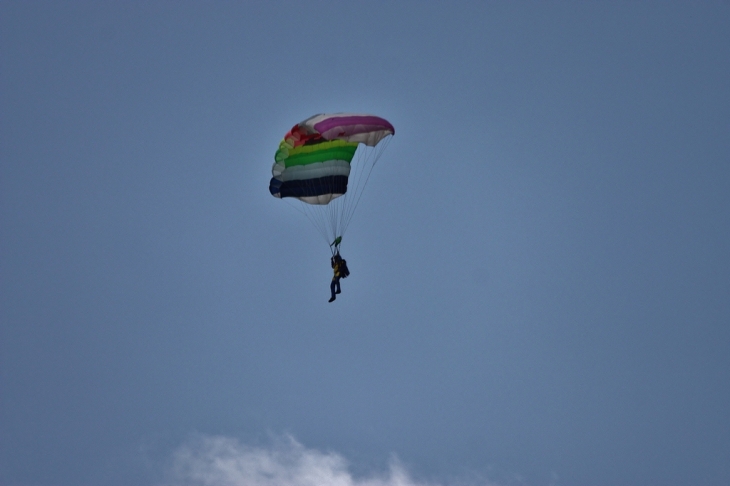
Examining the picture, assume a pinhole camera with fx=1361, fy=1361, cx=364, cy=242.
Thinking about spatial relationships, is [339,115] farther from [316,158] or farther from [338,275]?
[338,275]

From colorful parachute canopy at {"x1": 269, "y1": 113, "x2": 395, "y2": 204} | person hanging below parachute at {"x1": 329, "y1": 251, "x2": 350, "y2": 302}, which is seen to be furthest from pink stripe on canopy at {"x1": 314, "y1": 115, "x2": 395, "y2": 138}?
person hanging below parachute at {"x1": 329, "y1": 251, "x2": 350, "y2": 302}

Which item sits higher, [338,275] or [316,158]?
[316,158]

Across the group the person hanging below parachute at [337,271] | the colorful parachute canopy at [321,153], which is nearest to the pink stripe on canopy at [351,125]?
the colorful parachute canopy at [321,153]

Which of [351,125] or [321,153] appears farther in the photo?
[321,153]

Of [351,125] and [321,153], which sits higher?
[351,125]

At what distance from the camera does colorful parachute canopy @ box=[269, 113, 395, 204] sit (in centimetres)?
4369

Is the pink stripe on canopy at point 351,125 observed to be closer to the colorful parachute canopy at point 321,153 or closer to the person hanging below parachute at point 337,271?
the colorful parachute canopy at point 321,153

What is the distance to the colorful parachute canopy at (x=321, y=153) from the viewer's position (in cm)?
4369

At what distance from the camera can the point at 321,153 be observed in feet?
146

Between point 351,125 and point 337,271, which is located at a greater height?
point 351,125

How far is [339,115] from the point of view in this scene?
44094mm

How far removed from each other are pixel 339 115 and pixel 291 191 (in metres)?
3.09

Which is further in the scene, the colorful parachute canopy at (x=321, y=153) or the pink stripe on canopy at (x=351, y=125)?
the colorful parachute canopy at (x=321, y=153)

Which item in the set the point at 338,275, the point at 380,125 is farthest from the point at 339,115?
the point at 338,275
